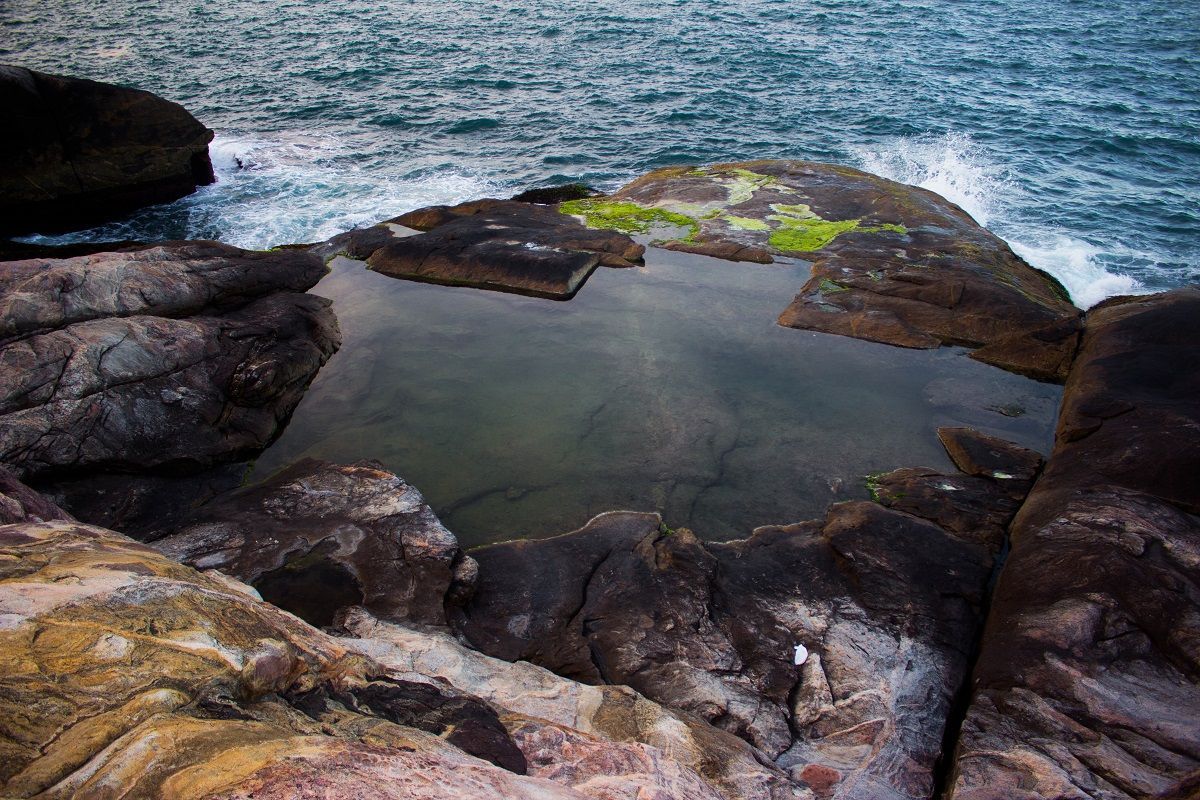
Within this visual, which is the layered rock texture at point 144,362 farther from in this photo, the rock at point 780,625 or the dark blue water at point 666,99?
the dark blue water at point 666,99

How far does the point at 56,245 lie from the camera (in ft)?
57.3

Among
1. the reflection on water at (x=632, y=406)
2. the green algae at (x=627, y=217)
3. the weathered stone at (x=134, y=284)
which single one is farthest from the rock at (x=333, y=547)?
the green algae at (x=627, y=217)

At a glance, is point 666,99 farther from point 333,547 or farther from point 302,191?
point 333,547

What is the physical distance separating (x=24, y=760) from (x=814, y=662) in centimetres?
590

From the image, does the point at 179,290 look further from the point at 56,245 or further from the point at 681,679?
the point at 681,679

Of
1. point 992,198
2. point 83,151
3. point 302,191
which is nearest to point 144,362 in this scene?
point 302,191

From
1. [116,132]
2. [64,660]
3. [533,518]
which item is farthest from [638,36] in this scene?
[64,660]

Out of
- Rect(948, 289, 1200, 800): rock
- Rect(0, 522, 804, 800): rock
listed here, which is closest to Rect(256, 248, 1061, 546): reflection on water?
Rect(948, 289, 1200, 800): rock

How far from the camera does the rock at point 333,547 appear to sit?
24.5 ft

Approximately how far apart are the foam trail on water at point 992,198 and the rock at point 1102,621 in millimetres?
7923

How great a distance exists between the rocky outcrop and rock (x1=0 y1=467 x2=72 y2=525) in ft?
12.6

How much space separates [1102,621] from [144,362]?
1152cm

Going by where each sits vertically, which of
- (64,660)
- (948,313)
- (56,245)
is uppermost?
(64,660)

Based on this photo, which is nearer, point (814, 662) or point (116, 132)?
point (814, 662)
